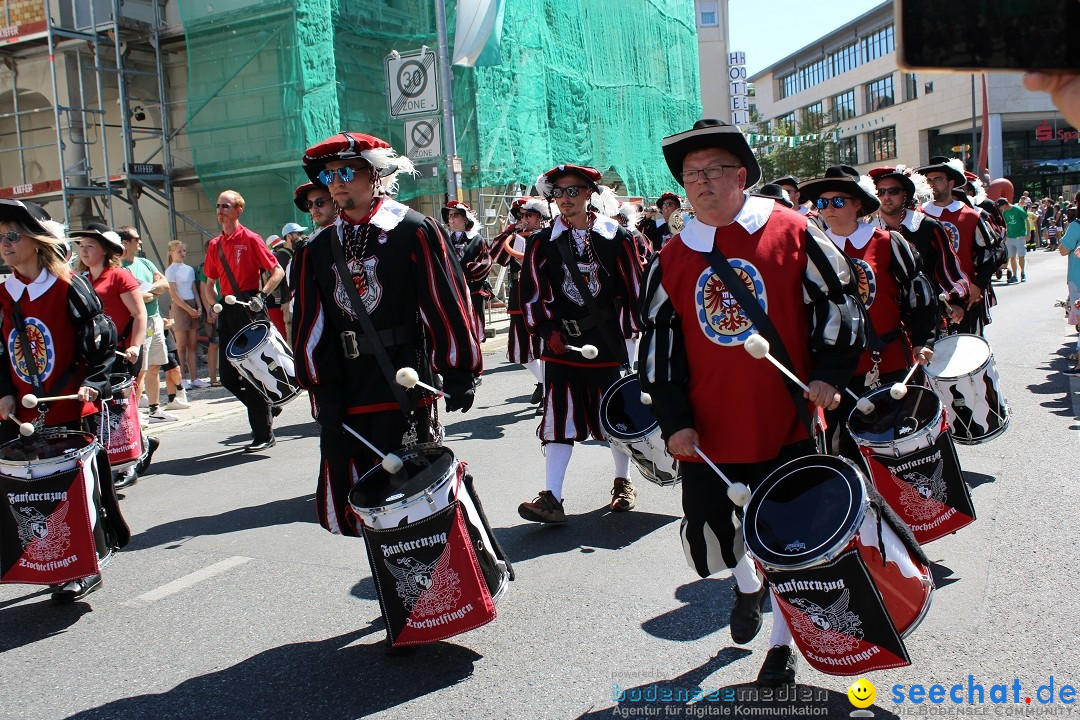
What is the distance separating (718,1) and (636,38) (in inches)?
1387

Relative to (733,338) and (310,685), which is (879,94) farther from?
(310,685)

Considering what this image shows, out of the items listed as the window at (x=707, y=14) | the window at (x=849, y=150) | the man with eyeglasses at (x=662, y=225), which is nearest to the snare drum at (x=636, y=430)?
the man with eyeglasses at (x=662, y=225)

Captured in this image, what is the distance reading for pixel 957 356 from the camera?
597 centimetres

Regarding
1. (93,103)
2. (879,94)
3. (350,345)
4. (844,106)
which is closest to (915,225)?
(350,345)

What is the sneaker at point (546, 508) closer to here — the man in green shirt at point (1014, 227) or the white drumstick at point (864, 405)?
the white drumstick at point (864, 405)

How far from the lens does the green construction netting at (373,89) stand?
16.6 m

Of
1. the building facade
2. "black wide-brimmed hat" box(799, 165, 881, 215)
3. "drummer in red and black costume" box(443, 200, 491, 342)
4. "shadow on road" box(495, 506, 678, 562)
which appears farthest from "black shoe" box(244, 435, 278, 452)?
the building facade

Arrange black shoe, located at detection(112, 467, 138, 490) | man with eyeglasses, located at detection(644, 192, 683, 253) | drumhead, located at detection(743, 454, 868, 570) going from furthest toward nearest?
1. man with eyeglasses, located at detection(644, 192, 683, 253)
2. black shoe, located at detection(112, 467, 138, 490)
3. drumhead, located at detection(743, 454, 868, 570)

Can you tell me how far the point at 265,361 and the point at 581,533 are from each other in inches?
119

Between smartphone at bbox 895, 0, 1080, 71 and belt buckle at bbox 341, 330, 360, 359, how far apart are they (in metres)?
3.25

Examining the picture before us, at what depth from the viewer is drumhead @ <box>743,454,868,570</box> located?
10.2 feet

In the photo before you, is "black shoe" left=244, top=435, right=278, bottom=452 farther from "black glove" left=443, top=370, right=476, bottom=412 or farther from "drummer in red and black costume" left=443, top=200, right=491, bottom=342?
"black glove" left=443, top=370, right=476, bottom=412

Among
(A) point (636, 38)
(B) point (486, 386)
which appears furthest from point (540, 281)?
(A) point (636, 38)

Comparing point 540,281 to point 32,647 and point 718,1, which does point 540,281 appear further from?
point 718,1
